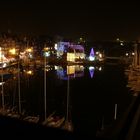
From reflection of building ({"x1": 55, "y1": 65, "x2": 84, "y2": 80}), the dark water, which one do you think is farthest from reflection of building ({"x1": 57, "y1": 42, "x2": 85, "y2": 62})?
the dark water

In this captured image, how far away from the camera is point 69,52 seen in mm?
38500

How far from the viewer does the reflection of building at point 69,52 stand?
37.9 meters

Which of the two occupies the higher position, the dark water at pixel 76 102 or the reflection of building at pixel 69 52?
the reflection of building at pixel 69 52

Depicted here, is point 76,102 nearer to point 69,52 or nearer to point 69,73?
point 69,73

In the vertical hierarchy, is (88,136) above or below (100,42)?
below

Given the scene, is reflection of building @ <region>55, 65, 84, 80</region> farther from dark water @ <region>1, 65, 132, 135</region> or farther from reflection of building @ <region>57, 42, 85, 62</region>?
reflection of building @ <region>57, 42, 85, 62</region>

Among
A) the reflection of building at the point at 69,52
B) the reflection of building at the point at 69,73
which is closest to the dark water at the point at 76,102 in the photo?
the reflection of building at the point at 69,73

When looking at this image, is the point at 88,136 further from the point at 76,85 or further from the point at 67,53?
the point at 67,53

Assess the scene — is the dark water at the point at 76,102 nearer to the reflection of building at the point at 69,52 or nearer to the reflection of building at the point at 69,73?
the reflection of building at the point at 69,73

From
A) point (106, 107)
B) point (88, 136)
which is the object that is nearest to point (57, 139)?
point (88, 136)

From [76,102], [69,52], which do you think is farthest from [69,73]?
[69,52]

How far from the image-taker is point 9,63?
2600 centimetres

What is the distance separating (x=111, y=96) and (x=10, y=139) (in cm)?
1463

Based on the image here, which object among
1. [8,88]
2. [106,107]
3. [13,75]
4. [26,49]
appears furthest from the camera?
[26,49]
